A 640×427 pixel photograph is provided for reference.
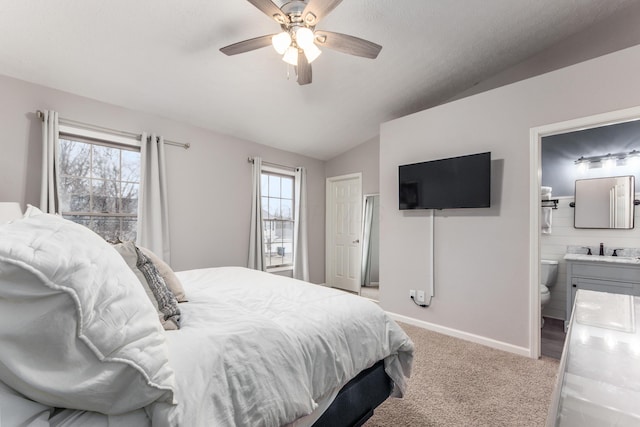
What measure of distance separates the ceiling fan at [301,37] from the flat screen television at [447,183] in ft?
4.98

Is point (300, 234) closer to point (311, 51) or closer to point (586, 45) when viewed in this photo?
point (311, 51)

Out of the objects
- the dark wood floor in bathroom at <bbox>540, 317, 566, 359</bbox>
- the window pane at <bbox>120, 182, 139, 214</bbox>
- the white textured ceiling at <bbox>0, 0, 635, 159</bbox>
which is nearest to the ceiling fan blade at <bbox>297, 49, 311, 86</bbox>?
the white textured ceiling at <bbox>0, 0, 635, 159</bbox>

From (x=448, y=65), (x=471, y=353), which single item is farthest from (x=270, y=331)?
(x=448, y=65)

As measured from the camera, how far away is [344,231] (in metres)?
5.17

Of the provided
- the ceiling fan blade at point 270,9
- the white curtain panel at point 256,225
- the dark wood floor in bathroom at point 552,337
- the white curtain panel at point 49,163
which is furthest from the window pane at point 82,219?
the dark wood floor in bathroom at point 552,337

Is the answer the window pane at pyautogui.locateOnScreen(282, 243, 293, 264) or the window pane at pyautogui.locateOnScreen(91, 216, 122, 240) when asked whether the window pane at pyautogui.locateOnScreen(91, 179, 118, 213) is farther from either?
the window pane at pyautogui.locateOnScreen(282, 243, 293, 264)

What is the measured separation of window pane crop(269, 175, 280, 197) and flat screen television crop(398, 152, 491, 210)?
2.06 m

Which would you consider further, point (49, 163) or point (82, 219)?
point (82, 219)

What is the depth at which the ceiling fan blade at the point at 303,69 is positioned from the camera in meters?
2.10

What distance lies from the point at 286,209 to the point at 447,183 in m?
2.62

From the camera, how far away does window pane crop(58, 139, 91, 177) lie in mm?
2760

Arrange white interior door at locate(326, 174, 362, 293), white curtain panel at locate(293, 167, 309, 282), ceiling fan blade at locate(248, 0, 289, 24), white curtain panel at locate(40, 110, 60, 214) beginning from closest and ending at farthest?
1. ceiling fan blade at locate(248, 0, 289, 24)
2. white curtain panel at locate(40, 110, 60, 214)
3. white curtain panel at locate(293, 167, 309, 282)
4. white interior door at locate(326, 174, 362, 293)

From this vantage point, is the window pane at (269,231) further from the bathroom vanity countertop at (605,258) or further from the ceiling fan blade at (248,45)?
the bathroom vanity countertop at (605,258)

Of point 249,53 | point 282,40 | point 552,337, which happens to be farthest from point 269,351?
point 552,337
